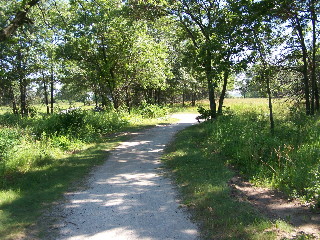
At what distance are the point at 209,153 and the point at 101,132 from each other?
7.33m

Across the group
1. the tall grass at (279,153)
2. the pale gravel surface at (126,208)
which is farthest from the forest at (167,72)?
the pale gravel surface at (126,208)

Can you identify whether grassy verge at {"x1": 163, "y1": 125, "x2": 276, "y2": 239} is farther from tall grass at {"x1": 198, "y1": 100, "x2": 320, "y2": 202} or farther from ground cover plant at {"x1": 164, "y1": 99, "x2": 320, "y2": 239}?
tall grass at {"x1": 198, "y1": 100, "x2": 320, "y2": 202}

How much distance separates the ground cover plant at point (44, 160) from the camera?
5.25 m

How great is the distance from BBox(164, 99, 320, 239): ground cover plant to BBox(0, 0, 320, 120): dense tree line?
7.03ft

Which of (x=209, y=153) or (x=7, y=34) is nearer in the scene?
(x=7, y=34)

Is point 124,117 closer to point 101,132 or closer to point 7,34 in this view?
point 101,132

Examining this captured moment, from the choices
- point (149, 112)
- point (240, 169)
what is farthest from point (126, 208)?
point (149, 112)

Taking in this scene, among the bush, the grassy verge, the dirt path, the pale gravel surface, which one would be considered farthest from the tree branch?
Result: the bush

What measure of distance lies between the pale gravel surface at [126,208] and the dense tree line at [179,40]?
16.6 feet

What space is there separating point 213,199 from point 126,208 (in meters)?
1.63

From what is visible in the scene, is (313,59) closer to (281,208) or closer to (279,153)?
(279,153)

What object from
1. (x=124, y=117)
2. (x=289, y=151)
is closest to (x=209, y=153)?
(x=289, y=151)

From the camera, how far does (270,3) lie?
9.29 meters

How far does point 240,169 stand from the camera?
24.0 feet
